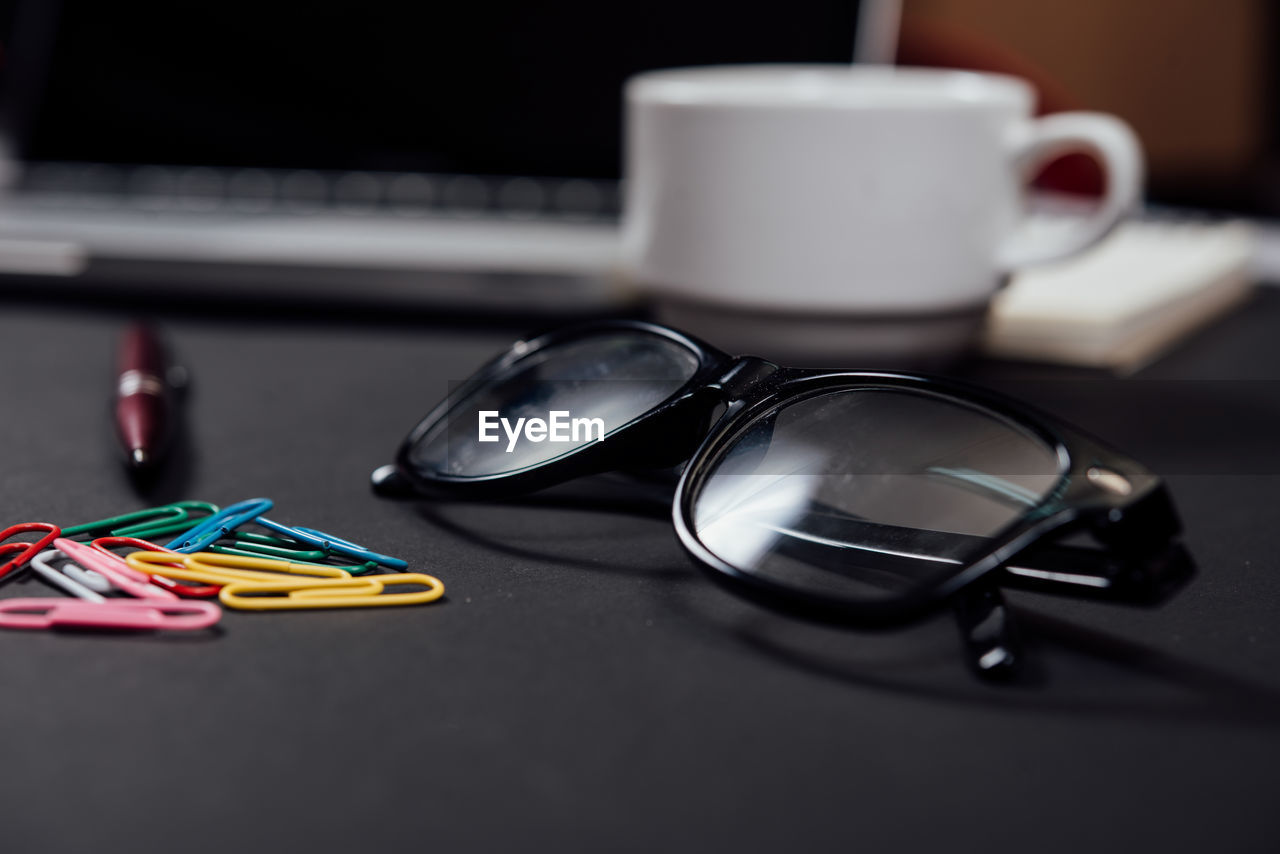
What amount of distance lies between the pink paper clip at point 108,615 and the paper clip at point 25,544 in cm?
3

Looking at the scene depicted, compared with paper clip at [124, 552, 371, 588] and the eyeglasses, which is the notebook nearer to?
the eyeglasses

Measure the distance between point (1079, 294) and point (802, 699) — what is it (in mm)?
500

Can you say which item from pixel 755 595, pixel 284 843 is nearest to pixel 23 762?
pixel 284 843

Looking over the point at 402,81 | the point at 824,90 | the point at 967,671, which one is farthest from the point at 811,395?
the point at 402,81

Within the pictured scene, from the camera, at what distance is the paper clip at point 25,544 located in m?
0.37

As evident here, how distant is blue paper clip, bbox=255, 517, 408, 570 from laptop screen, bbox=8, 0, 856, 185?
0.56 metres

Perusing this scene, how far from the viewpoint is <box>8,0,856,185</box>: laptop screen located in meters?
0.90

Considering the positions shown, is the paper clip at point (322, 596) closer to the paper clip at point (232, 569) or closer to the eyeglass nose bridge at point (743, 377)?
the paper clip at point (232, 569)

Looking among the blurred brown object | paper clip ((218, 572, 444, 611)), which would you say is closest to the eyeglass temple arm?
paper clip ((218, 572, 444, 611))

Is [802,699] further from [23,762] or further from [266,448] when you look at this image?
[266,448]

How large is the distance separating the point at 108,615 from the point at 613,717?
16 cm

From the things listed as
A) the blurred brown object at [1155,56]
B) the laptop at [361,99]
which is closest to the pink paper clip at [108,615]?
the laptop at [361,99]

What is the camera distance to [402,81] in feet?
2.95

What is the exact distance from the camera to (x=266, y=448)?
517 mm
